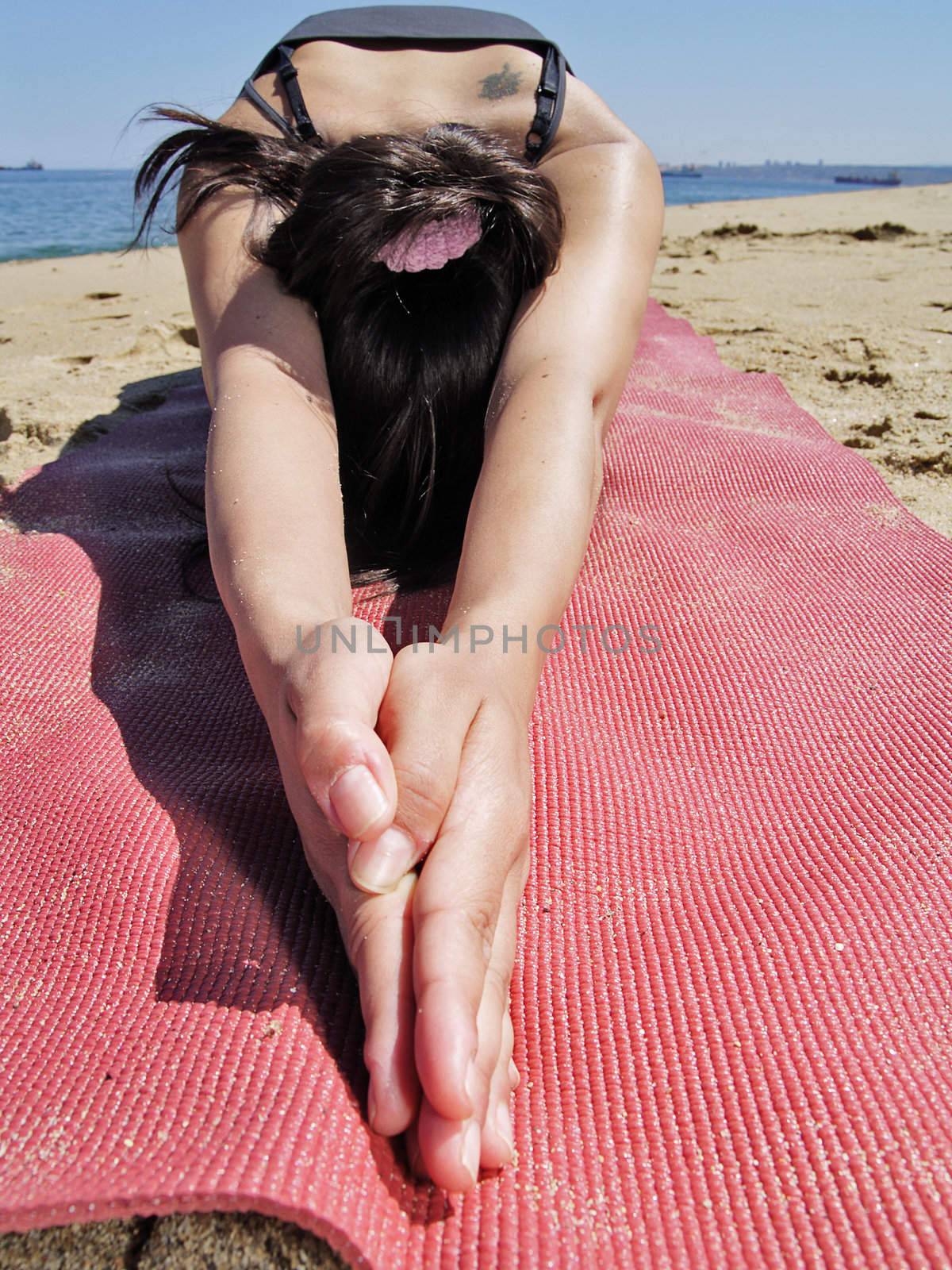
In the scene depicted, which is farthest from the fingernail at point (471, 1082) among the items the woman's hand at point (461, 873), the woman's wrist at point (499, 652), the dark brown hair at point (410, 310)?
the dark brown hair at point (410, 310)

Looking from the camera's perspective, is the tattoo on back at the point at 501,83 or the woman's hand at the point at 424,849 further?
the tattoo on back at the point at 501,83

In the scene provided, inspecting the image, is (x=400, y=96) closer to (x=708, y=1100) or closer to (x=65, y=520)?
(x=65, y=520)

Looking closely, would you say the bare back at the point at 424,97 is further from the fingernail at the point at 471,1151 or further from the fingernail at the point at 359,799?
the fingernail at the point at 471,1151

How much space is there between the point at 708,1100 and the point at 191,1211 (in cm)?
35

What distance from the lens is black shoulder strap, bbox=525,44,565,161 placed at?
158 centimetres

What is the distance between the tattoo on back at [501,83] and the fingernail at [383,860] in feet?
4.58

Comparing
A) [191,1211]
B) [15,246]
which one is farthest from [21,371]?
[15,246]

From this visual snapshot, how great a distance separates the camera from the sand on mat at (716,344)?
22.8 inches

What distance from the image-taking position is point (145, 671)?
3.96ft

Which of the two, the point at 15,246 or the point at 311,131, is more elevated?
the point at 311,131

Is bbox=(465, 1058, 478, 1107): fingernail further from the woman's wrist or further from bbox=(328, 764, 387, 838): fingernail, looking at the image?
the woman's wrist

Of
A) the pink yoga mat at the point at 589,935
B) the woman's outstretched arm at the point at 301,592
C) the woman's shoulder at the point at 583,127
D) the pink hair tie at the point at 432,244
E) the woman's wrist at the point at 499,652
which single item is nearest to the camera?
the pink yoga mat at the point at 589,935

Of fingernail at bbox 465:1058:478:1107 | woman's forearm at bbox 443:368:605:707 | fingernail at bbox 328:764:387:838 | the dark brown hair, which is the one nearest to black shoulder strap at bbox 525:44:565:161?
the dark brown hair

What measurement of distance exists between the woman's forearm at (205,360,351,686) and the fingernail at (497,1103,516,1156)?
1.33 feet
